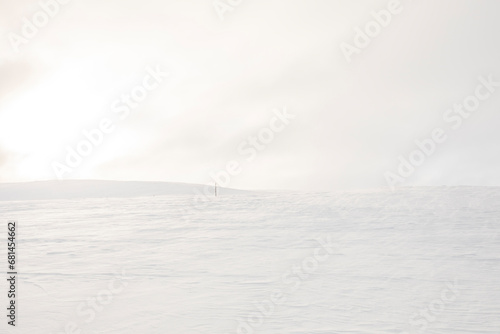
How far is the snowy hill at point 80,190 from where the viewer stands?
103 feet

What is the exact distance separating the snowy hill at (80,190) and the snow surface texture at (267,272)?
1967cm

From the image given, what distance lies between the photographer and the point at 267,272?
21.8 feet

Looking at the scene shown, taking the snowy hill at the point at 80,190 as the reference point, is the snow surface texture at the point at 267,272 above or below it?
below

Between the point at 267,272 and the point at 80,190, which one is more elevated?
the point at 80,190

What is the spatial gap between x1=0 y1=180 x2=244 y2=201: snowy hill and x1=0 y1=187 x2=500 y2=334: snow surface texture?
774 inches

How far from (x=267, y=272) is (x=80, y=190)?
32.9 metres

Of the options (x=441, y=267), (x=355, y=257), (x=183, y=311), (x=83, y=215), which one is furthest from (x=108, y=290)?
(x=83, y=215)

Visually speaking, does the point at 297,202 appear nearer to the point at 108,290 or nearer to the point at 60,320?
the point at 108,290

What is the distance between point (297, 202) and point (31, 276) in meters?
11.1

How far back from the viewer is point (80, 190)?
34.8 meters

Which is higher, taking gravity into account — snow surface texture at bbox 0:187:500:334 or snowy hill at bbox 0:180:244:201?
snowy hill at bbox 0:180:244:201

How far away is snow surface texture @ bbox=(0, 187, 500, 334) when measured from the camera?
465 centimetres

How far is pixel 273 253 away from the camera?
796 cm

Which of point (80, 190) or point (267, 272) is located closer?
point (267, 272)
